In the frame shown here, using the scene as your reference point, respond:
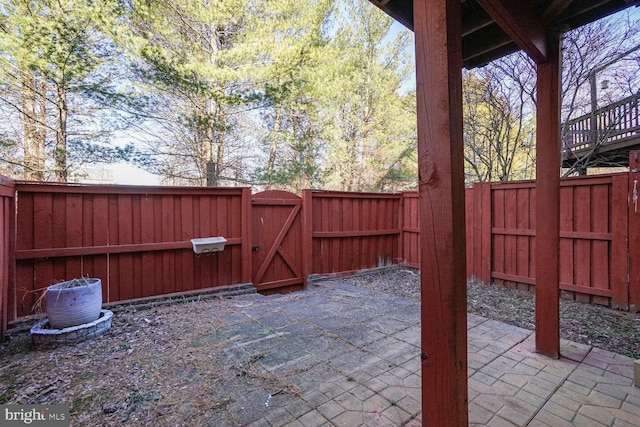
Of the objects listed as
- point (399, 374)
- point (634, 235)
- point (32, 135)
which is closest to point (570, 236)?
point (634, 235)

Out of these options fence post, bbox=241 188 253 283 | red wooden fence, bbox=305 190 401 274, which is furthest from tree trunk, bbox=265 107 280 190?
fence post, bbox=241 188 253 283

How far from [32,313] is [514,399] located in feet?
14.3

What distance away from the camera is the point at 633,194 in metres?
3.16

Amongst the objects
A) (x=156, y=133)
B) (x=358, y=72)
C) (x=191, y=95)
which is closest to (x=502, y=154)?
(x=358, y=72)

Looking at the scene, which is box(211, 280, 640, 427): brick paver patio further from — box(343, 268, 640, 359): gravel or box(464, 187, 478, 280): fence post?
box(464, 187, 478, 280): fence post

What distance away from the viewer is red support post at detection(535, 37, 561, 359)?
2117mm

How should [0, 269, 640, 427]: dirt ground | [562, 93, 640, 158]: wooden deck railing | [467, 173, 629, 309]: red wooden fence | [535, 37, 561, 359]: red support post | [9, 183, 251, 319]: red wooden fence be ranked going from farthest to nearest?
1. [562, 93, 640, 158]: wooden deck railing
2. [467, 173, 629, 309]: red wooden fence
3. [9, 183, 251, 319]: red wooden fence
4. [535, 37, 561, 359]: red support post
5. [0, 269, 640, 427]: dirt ground

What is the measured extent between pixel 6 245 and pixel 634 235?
655 cm

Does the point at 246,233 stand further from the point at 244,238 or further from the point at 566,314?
the point at 566,314

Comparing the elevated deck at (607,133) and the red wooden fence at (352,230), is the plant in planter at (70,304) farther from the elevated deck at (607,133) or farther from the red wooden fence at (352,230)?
the elevated deck at (607,133)

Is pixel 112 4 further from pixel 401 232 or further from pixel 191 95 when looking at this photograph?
pixel 401 232

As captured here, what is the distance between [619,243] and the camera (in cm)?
328

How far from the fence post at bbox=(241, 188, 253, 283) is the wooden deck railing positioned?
6.48 meters

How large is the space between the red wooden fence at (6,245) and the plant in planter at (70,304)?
38cm
